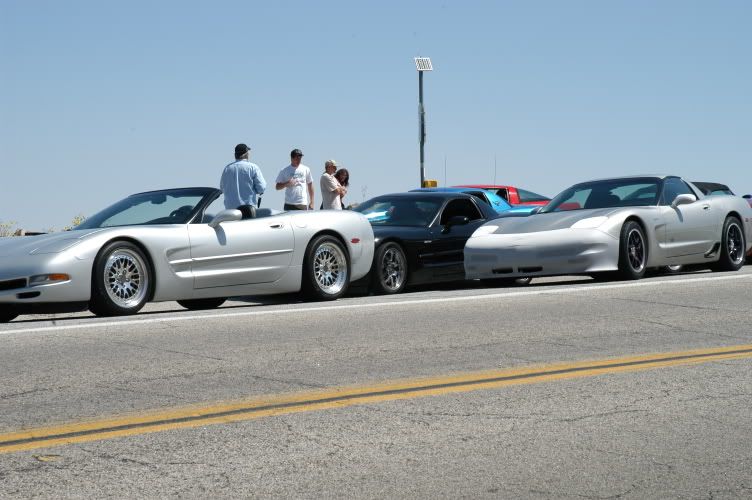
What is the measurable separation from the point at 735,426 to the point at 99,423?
9.96 feet

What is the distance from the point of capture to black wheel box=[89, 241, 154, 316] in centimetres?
1038

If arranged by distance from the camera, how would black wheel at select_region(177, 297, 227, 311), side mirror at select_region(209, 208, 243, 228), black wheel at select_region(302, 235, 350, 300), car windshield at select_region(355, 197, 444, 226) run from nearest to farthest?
side mirror at select_region(209, 208, 243, 228)
black wheel at select_region(302, 235, 350, 300)
black wheel at select_region(177, 297, 227, 311)
car windshield at select_region(355, 197, 444, 226)

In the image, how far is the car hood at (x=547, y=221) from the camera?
555 inches

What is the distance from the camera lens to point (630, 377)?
6.93 m

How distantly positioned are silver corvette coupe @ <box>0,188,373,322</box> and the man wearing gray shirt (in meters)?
1.80

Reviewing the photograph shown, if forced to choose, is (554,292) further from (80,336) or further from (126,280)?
(80,336)

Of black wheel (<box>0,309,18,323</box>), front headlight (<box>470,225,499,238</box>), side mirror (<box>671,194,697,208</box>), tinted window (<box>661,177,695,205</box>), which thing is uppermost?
tinted window (<box>661,177,695,205</box>)

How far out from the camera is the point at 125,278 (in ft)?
35.0

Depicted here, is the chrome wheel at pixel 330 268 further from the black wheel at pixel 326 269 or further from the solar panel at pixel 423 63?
the solar panel at pixel 423 63

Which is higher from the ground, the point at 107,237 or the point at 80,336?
the point at 107,237

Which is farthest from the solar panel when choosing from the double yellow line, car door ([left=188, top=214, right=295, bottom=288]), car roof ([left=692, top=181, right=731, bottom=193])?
the double yellow line

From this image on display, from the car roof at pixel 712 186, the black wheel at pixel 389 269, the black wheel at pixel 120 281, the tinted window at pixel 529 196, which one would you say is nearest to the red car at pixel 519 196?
the tinted window at pixel 529 196

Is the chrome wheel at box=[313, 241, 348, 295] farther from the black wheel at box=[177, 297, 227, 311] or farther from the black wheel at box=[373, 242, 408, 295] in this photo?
the black wheel at box=[373, 242, 408, 295]

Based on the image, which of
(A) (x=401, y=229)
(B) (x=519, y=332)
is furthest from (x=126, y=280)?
(A) (x=401, y=229)
